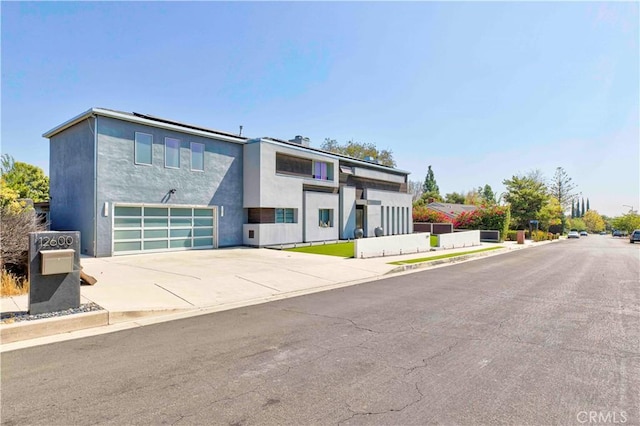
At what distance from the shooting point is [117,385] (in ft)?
13.3

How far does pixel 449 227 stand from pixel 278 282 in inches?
1332

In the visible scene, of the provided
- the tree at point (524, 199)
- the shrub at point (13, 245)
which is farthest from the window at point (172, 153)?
the tree at point (524, 199)

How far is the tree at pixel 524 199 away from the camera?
44844mm

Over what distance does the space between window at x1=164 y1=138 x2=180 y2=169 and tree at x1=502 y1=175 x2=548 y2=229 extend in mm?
41505

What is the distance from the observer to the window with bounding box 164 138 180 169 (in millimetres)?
18500

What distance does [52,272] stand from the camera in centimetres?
657

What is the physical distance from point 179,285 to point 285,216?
45.7 feet

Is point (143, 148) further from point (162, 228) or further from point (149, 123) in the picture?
point (162, 228)

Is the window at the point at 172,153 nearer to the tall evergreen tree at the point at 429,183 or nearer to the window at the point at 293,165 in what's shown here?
the window at the point at 293,165

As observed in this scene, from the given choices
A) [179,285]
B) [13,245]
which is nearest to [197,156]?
[13,245]

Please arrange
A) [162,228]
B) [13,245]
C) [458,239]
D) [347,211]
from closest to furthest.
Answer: [13,245] < [162,228] < [458,239] < [347,211]

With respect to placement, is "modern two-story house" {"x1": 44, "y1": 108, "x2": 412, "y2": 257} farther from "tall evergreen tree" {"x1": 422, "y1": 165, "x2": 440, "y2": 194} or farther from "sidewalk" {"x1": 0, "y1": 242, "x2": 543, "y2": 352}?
"tall evergreen tree" {"x1": 422, "y1": 165, "x2": 440, "y2": 194}

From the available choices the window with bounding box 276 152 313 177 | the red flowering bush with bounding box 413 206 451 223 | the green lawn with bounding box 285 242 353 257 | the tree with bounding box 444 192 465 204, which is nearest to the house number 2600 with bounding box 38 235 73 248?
the green lawn with bounding box 285 242 353 257

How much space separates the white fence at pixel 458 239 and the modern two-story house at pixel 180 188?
7138 mm
